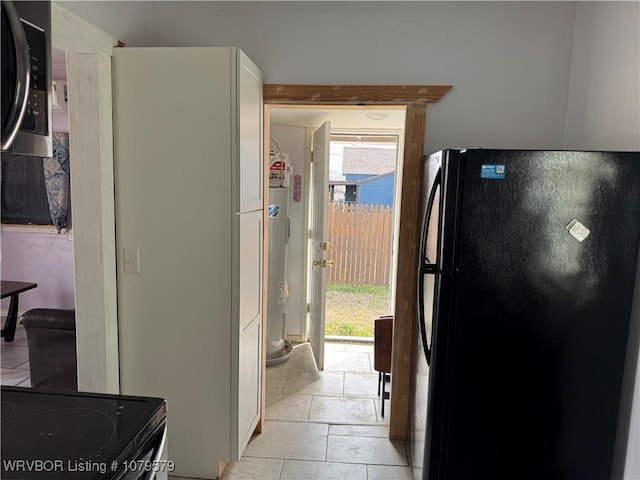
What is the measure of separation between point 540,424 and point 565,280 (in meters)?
0.58

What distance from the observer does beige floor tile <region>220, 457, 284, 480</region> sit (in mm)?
2283

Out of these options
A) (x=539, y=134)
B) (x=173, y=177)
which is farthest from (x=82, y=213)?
(x=539, y=134)

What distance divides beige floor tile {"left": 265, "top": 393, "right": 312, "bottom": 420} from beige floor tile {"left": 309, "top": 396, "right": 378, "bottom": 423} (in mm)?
50

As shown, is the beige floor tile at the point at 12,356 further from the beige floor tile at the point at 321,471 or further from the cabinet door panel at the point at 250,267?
the beige floor tile at the point at 321,471

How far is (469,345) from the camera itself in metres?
1.70

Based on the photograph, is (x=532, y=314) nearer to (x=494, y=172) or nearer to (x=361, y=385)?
(x=494, y=172)

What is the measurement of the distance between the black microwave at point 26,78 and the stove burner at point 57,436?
64 centimetres

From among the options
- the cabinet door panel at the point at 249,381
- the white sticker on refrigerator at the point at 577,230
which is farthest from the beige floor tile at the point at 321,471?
the white sticker on refrigerator at the point at 577,230

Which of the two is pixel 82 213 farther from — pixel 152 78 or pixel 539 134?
pixel 539 134

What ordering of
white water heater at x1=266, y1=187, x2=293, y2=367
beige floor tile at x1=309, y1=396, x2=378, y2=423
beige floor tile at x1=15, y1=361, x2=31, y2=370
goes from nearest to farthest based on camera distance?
beige floor tile at x1=309, y1=396, x2=378, y2=423 < beige floor tile at x1=15, y1=361, x2=31, y2=370 < white water heater at x1=266, y1=187, x2=293, y2=367

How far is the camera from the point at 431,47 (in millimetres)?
2365

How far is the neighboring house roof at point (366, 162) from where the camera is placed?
5.87m

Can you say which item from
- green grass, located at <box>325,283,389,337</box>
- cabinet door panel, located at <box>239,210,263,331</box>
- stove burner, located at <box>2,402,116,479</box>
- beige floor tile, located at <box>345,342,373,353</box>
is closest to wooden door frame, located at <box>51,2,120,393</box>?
cabinet door panel, located at <box>239,210,263,331</box>

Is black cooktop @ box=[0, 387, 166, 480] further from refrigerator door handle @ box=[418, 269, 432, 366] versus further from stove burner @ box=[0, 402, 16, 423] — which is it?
refrigerator door handle @ box=[418, 269, 432, 366]
